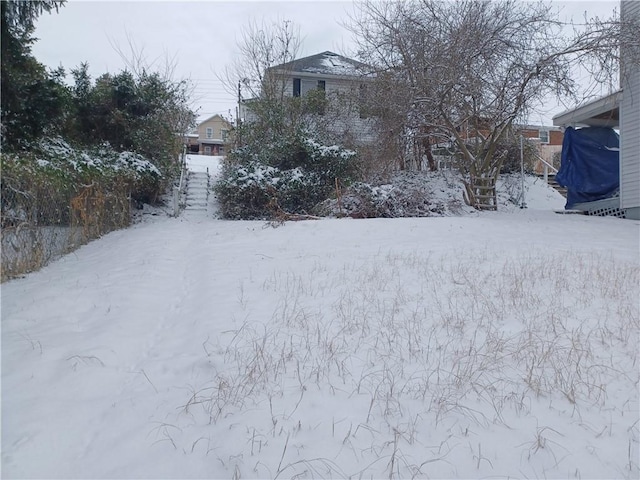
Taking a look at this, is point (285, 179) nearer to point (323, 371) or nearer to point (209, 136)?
point (323, 371)

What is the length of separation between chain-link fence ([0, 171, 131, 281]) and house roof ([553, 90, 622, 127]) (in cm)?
1231

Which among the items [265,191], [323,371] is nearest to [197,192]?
[265,191]

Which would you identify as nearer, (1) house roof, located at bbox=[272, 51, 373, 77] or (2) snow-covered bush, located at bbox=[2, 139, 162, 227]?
(2) snow-covered bush, located at bbox=[2, 139, 162, 227]

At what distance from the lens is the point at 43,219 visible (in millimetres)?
6879

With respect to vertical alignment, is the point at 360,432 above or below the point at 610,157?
below

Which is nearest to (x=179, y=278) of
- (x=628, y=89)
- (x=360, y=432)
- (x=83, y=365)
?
(x=83, y=365)

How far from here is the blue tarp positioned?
536 inches

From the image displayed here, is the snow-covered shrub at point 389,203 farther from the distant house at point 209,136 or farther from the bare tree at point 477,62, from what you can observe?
the distant house at point 209,136

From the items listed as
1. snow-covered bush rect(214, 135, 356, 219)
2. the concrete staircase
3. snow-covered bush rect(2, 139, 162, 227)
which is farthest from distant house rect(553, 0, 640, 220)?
snow-covered bush rect(2, 139, 162, 227)

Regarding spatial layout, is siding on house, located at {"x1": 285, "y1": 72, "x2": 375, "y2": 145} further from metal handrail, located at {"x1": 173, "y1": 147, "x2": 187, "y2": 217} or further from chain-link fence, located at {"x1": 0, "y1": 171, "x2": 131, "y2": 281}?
chain-link fence, located at {"x1": 0, "y1": 171, "x2": 131, "y2": 281}

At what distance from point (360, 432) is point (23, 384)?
90.7 inches

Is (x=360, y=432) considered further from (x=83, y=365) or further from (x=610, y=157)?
(x=610, y=157)

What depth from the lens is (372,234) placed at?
946 centimetres

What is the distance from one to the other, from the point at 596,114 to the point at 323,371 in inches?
516
